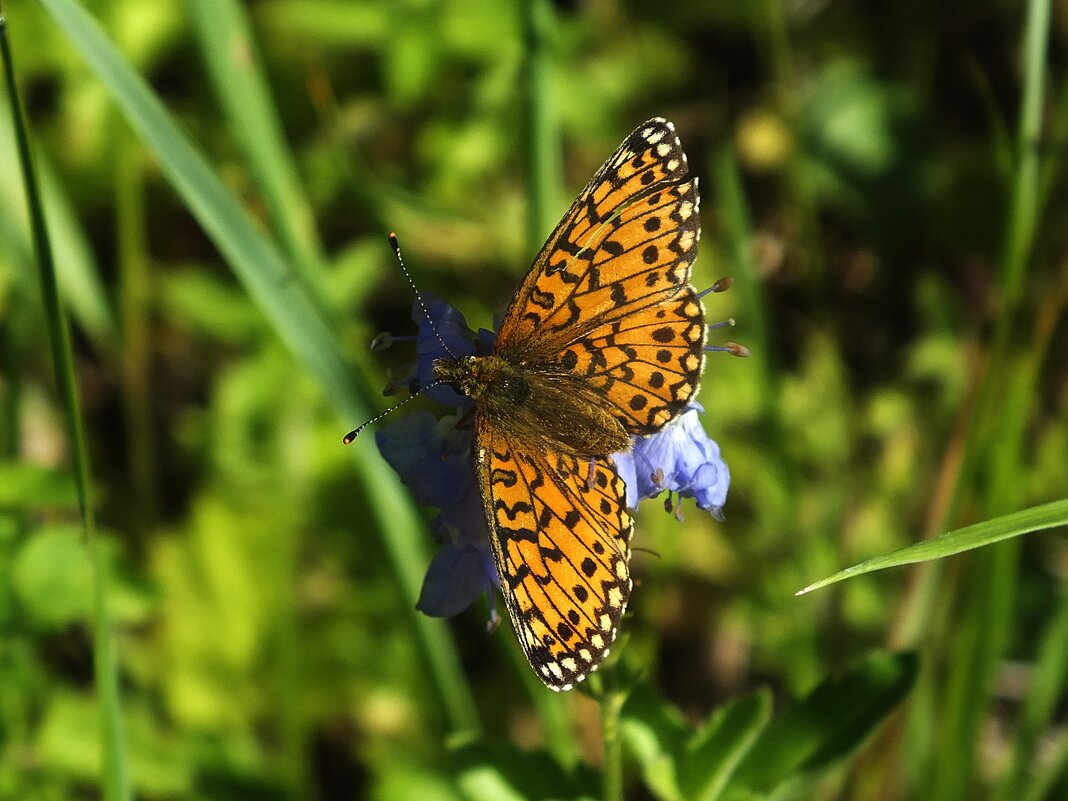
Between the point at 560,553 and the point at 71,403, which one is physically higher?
the point at 71,403

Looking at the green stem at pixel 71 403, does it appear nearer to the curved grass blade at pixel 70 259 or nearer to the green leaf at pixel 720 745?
the green leaf at pixel 720 745

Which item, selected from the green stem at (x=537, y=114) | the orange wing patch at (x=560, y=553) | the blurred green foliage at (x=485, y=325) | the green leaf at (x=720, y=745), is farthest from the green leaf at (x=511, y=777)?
the green stem at (x=537, y=114)

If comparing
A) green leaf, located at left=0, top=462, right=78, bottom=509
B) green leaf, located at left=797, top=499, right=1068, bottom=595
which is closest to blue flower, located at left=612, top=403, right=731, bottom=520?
green leaf, located at left=797, top=499, right=1068, bottom=595

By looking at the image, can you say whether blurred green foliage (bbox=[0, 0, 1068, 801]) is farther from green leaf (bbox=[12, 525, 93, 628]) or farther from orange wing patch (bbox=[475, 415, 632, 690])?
orange wing patch (bbox=[475, 415, 632, 690])

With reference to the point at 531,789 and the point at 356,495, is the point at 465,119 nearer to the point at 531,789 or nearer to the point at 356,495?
the point at 356,495

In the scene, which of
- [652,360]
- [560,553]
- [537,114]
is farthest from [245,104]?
[560,553]

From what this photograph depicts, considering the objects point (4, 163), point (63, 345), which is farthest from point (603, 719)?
point (4, 163)

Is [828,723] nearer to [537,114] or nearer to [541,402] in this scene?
[541,402]
